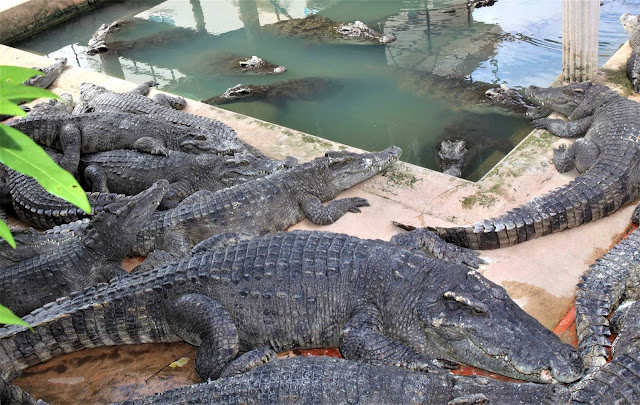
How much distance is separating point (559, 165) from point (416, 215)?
150 centimetres

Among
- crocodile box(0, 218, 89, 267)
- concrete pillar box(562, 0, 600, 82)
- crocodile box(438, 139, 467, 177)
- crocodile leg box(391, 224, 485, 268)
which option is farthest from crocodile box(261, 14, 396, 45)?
crocodile box(0, 218, 89, 267)

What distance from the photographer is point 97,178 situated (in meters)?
6.44

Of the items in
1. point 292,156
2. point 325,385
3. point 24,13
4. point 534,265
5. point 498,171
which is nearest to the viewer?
point 325,385

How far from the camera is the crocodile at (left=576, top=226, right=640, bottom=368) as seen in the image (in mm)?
3623

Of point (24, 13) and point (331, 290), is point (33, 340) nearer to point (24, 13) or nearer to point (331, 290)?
point (331, 290)

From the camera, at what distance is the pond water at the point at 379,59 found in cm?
740

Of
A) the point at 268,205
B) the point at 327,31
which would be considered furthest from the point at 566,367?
the point at 327,31

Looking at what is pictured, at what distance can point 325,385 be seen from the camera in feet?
10.8

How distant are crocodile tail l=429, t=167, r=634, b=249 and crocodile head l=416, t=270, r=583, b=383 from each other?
97 cm

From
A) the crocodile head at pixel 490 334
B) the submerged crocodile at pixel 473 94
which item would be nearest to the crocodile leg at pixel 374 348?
the crocodile head at pixel 490 334

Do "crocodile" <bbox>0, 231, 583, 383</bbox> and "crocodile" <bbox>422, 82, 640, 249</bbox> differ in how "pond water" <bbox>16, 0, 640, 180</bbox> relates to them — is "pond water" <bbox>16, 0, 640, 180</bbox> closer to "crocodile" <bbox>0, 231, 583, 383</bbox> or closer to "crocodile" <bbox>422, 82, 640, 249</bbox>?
"crocodile" <bbox>422, 82, 640, 249</bbox>

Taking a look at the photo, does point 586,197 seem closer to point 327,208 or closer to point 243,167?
point 327,208

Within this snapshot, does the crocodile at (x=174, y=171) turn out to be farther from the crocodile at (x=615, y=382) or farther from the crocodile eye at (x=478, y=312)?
the crocodile at (x=615, y=382)

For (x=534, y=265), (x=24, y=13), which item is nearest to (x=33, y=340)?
(x=534, y=265)
